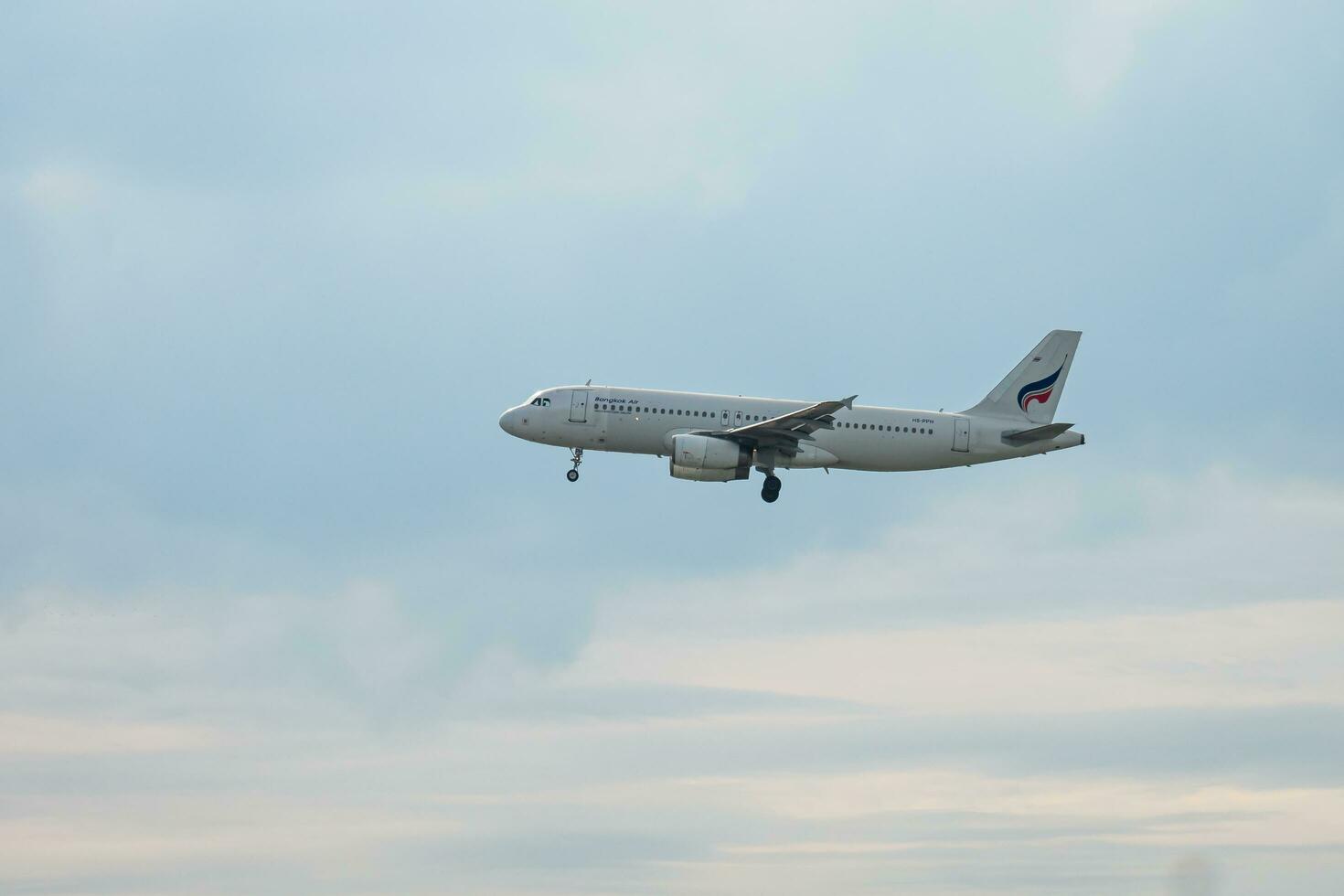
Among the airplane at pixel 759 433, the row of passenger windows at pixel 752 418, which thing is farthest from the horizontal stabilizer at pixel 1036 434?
the row of passenger windows at pixel 752 418

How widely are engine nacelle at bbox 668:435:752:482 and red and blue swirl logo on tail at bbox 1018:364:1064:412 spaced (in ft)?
55.5

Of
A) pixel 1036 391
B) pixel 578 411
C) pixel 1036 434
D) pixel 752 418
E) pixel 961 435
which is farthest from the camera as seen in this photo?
pixel 1036 391

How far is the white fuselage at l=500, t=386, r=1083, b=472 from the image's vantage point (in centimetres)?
8225

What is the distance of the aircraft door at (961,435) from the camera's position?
8550 centimetres

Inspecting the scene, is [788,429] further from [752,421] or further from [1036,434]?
[1036,434]

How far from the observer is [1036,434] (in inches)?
3376

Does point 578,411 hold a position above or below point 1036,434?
above

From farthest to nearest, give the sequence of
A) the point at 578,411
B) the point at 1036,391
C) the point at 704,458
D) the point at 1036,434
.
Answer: the point at 1036,391 < the point at 1036,434 < the point at 578,411 < the point at 704,458

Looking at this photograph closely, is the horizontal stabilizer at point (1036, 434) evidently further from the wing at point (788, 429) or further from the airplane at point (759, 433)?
the wing at point (788, 429)

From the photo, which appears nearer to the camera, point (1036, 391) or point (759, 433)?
point (759, 433)

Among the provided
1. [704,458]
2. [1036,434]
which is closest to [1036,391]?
[1036,434]

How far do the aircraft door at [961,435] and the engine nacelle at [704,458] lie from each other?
11569 millimetres

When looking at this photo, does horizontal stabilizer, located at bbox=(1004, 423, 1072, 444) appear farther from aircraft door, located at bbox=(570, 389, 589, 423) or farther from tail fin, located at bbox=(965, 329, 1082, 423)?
aircraft door, located at bbox=(570, 389, 589, 423)

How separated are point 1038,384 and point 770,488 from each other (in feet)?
55.1
